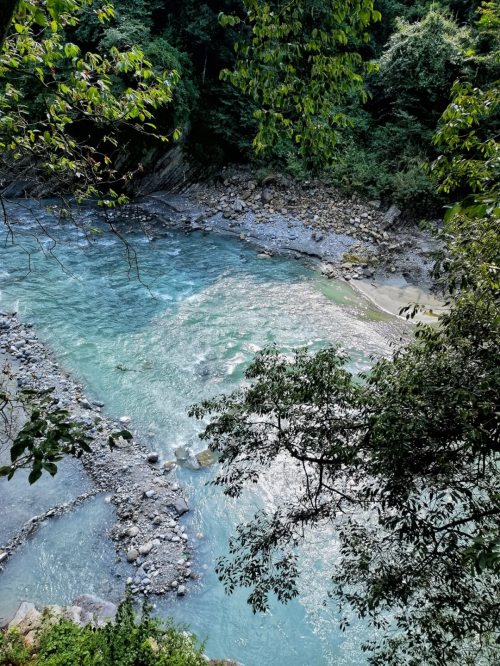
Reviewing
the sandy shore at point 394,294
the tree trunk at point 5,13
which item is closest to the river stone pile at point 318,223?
the sandy shore at point 394,294

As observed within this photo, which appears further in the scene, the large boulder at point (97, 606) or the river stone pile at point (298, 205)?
the river stone pile at point (298, 205)

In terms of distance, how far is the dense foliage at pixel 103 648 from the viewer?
3.98 m

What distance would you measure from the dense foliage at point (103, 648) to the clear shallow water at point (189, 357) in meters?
1.15

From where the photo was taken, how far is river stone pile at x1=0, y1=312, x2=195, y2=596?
586 centimetres

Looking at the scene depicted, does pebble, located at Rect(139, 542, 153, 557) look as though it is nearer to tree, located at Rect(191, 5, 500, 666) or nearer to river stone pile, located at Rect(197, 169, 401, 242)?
tree, located at Rect(191, 5, 500, 666)

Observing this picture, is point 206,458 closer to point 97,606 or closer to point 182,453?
point 182,453

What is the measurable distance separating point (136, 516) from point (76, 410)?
9.21 feet

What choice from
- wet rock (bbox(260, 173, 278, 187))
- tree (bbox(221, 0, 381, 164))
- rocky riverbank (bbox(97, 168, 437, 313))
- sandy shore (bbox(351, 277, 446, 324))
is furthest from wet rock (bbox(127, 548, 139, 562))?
wet rock (bbox(260, 173, 278, 187))

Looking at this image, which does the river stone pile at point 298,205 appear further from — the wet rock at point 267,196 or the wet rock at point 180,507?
the wet rock at point 180,507

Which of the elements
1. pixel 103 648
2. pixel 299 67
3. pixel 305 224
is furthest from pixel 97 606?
pixel 305 224

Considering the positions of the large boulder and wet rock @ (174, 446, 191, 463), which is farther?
wet rock @ (174, 446, 191, 463)

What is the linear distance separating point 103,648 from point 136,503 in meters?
2.70

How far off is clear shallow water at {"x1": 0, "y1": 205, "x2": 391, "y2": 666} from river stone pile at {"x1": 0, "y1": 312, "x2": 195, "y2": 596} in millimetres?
188

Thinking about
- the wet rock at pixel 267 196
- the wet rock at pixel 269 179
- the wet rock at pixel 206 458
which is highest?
the wet rock at pixel 269 179
